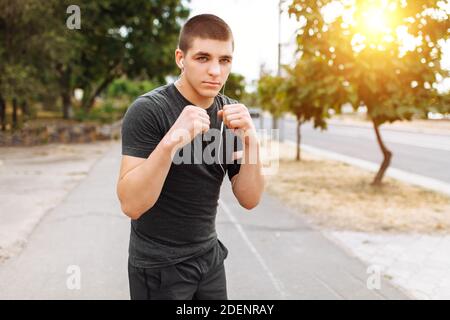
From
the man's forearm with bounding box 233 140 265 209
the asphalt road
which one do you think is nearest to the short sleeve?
the man's forearm with bounding box 233 140 265 209

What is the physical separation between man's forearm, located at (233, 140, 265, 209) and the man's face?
29cm

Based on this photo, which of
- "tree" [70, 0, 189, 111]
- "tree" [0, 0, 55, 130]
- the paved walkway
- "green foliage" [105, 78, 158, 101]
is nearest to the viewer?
the paved walkway

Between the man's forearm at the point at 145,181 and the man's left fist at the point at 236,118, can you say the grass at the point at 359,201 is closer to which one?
the man's left fist at the point at 236,118

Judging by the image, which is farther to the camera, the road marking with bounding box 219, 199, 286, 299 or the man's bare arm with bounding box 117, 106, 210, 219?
the road marking with bounding box 219, 199, 286, 299

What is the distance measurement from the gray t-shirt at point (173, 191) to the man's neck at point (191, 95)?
0.02 meters

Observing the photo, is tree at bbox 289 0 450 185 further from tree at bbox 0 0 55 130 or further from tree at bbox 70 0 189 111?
tree at bbox 70 0 189 111

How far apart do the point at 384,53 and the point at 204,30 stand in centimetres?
740

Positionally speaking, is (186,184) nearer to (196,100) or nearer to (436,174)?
(196,100)

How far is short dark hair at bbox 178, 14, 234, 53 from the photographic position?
5.94 feet

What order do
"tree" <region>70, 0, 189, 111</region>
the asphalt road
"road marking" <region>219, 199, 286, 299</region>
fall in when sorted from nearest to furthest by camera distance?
"road marking" <region>219, 199, 286, 299</region> → the asphalt road → "tree" <region>70, 0, 189, 111</region>

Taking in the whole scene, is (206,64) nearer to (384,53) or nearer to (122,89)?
(384,53)

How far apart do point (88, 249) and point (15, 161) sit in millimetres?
9958

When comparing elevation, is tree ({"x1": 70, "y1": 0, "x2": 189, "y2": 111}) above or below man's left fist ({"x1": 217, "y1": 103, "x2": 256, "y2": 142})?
above
